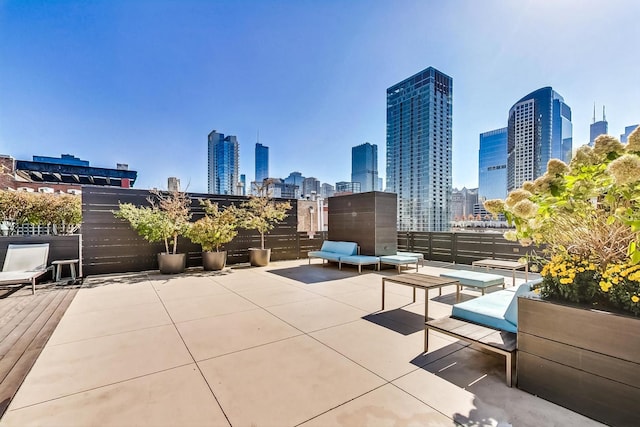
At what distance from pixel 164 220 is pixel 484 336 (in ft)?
25.1

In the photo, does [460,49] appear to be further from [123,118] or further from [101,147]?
[101,147]

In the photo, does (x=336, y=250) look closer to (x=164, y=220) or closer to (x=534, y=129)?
(x=164, y=220)

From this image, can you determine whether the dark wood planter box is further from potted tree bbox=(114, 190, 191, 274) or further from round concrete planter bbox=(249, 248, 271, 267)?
potted tree bbox=(114, 190, 191, 274)

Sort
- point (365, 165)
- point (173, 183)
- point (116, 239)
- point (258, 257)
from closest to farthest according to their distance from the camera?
point (116, 239), point (173, 183), point (258, 257), point (365, 165)

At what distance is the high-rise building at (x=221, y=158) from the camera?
22.9 meters

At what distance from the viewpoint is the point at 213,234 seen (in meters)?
7.87

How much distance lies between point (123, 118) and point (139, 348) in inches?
451

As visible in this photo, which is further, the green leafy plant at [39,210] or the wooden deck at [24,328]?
the green leafy plant at [39,210]

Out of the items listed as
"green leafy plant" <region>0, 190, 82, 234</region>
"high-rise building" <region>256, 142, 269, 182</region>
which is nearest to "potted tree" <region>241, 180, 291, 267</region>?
"green leafy plant" <region>0, 190, 82, 234</region>

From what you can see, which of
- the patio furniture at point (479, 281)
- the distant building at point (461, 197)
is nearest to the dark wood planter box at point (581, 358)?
the patio furniture at point (479, 281)

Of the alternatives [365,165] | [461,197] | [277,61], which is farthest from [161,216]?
[365,165]

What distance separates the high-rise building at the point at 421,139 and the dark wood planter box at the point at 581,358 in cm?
1072

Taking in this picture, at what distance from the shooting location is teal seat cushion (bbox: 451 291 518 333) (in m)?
2.59

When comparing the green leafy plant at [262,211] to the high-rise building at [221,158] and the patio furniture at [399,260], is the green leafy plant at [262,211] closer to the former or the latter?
the patio furniture at [399,260]
